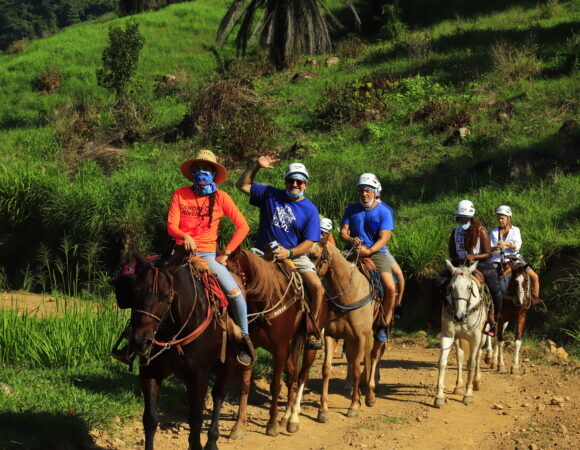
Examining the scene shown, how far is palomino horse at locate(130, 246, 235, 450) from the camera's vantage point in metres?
6.48

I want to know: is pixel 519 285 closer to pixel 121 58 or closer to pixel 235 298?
pixel 235 298

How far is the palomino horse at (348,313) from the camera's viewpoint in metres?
9.65

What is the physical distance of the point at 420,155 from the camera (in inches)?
837

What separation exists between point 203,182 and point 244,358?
1831mm

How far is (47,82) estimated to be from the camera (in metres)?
34.2

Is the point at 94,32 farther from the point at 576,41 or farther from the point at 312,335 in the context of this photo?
the point at 312,335

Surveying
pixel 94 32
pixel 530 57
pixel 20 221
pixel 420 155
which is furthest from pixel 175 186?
pixel 94 32

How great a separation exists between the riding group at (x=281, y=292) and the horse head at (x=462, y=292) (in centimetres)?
2

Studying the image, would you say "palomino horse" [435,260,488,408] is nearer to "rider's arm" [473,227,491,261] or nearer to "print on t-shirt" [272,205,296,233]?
"rider's arm" [473,227,491,261]

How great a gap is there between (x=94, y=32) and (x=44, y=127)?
1447 cm

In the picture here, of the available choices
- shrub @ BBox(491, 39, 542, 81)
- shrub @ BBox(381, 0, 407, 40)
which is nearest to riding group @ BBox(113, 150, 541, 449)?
shrub @ BBox(491, 39, 542, 81)

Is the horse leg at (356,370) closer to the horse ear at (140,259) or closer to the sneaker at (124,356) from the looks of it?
the sneaker at (124,356)

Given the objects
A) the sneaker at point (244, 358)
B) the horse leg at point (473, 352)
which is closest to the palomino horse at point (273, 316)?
the sneaker at point (244, 358)

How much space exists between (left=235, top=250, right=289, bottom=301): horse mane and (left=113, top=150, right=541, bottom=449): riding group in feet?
0.04
